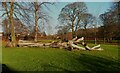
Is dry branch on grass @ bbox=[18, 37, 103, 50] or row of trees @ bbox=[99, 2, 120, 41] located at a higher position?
row of trees @ bbox=[99, 2, 120, 41]

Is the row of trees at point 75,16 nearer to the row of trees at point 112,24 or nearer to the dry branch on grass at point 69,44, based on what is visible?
the row of trees at point 112,24

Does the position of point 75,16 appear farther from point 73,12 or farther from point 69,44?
point 69,44

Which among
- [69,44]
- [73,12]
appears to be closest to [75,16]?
[73,12]

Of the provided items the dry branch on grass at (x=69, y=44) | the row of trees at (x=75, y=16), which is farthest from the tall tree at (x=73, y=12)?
the dry branch on grass at (x=69, y=44)

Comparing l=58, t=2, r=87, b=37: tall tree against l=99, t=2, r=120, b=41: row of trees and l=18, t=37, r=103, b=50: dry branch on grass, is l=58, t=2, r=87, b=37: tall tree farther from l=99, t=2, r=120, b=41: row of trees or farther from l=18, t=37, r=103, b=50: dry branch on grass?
l=18, t=37, r=103, b=50: dry branch on grass

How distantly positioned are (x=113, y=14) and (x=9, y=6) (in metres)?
25.6

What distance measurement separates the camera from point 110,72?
11281 mm

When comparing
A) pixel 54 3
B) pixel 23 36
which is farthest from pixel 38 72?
pixel 23 36

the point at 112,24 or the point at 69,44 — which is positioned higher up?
the point at 112,24

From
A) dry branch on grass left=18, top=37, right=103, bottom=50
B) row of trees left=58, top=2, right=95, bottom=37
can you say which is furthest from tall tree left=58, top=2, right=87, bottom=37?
dry branch on grass left=18, top=37, right=103, bottom=50

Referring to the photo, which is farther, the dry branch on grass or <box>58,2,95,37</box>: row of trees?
<box>58,2,95,37</box>: row of trees

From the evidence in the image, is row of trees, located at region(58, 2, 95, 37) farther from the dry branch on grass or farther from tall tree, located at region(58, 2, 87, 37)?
the dry branch on grass

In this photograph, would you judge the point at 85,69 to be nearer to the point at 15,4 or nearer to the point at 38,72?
the point at 38,72

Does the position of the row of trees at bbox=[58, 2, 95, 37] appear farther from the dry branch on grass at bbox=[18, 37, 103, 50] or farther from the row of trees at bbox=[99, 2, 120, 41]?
the dry branch on grass at bbox=[18, 37, 103, 50]
